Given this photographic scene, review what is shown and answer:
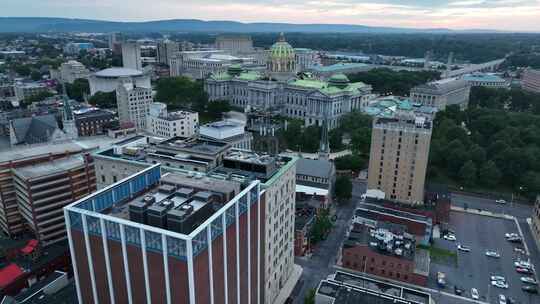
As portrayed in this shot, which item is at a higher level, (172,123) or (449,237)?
(172,123)

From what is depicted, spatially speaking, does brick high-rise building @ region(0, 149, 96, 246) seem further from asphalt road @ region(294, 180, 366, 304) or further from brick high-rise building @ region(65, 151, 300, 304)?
asphalt road @ region(294, 180, 366, 304)

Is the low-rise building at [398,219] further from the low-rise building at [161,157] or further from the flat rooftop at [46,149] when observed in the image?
the flat rooftop at [46,149]

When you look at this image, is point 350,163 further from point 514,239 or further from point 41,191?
point 41,191

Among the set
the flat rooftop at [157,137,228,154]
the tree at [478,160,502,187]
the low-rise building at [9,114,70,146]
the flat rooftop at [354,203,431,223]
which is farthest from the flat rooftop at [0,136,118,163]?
the tree at [478,160,502,187]

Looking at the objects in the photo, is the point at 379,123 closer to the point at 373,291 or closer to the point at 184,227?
the point at 373,291

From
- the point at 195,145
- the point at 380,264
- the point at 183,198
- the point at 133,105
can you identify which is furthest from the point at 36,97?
the point at 380,264

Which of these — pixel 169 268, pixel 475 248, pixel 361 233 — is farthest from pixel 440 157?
pixel 169 268

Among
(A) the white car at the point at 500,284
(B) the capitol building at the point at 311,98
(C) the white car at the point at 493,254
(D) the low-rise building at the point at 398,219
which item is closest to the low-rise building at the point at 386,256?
(D) the low-rise building at the point at 398,219

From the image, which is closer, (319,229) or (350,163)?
(319,229)
